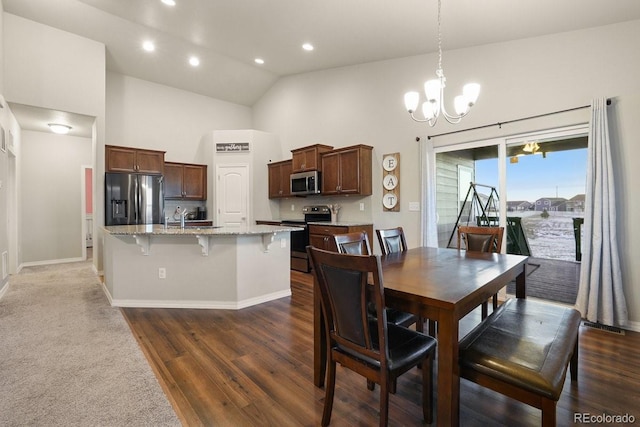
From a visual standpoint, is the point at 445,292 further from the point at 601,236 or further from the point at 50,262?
the point at 50,262

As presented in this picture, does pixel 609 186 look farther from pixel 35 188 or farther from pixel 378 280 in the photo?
pixel 35 188

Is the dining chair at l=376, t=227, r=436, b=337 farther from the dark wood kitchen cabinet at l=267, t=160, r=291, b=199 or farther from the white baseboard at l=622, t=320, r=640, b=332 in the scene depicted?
the dark wood kitchen cabinet at l=267, t=160, r=291, b=199

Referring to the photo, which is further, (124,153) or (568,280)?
(124,153)

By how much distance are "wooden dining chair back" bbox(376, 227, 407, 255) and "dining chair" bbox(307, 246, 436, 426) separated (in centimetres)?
111

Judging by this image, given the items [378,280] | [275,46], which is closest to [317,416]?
[378,280]

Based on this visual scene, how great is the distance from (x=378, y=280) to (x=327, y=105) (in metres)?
4.89

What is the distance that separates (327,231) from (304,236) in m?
0.63

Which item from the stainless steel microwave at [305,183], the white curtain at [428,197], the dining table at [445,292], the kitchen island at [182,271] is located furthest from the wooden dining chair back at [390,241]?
the stainless steel microwave at [305,183]

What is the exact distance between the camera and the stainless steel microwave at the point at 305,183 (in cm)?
530

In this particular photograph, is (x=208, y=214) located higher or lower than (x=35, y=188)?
lower

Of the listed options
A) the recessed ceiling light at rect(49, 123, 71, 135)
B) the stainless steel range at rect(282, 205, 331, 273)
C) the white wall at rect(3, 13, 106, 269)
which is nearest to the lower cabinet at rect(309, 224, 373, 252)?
the stainless steel range at rect(282, 205, 331, 273)

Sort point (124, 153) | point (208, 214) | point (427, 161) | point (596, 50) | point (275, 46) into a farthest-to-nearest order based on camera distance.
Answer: point (208, 214) < point (124, 153) < point (275, 46) < point (427, 161) < point (596, 50)

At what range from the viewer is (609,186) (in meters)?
2.88

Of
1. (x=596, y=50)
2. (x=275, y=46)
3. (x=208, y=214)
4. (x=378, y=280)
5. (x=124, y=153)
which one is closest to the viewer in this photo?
(x=378, y=280)
